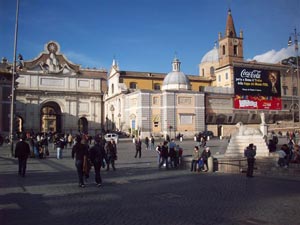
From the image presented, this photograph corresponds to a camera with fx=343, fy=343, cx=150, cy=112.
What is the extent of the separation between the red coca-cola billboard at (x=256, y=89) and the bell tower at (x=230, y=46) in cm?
810

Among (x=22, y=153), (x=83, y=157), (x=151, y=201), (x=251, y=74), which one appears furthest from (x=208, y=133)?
(x=151, y=201)

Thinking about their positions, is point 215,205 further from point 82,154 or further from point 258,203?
point 82,154

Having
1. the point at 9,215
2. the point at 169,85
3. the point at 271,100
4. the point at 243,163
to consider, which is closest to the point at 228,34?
the point at 271,100

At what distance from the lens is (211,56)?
3046 inches

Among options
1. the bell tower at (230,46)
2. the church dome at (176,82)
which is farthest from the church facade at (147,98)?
the bell tower at (230,46)

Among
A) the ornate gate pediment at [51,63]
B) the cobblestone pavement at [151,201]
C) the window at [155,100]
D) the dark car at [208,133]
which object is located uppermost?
the ornate gate pediment at [51,63]

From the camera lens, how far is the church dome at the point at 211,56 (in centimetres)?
7656

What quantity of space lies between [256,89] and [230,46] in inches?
516

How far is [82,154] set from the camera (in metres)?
10.5

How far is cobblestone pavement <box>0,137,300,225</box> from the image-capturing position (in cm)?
670

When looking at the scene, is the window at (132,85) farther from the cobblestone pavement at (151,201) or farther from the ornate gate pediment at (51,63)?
the cobblestone pavement at (151,201)

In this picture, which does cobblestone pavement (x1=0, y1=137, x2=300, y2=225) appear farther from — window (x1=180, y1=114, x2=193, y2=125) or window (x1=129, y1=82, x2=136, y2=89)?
window (x1=129, y1=82, x2=136, y2=89)

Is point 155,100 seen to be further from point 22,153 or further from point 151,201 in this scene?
point 151,201

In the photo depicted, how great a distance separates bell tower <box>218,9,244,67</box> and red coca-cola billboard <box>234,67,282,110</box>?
26.6ft
